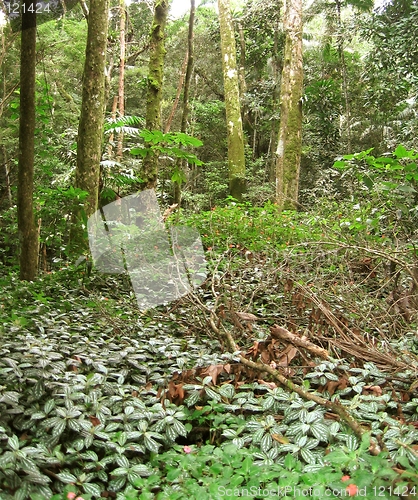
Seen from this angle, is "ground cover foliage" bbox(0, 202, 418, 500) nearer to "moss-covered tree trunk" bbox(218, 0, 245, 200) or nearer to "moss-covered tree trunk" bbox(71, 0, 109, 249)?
"moss-covered tree trunk" bbox(71, 0, 109, 249)

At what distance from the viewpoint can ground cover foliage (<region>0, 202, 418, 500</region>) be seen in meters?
1.69

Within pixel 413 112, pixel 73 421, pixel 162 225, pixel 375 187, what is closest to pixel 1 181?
pixel 162 225

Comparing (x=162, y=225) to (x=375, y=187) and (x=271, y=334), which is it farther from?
(x=271, y=334)

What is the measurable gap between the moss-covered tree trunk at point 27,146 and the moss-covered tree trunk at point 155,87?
122 inches

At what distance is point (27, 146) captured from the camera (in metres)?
4.78

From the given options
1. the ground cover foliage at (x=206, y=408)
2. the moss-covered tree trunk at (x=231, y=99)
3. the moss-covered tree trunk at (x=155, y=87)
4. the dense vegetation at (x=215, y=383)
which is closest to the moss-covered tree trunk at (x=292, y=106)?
the moss-covered tree trunk at (x=231, y=99)

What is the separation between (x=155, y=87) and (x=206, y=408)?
6852mm

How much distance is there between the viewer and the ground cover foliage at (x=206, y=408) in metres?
1.69

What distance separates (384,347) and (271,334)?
0.70 metres

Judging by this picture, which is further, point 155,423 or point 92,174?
point 92,174

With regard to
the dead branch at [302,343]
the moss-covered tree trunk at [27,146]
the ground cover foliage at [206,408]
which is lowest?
the ground cover foliage at [206,408]

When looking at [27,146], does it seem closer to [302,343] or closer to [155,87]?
[302,343]

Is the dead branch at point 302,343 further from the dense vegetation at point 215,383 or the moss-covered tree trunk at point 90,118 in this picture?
the moss-covered tree trunk at point 90,118

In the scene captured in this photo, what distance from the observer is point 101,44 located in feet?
18.5
